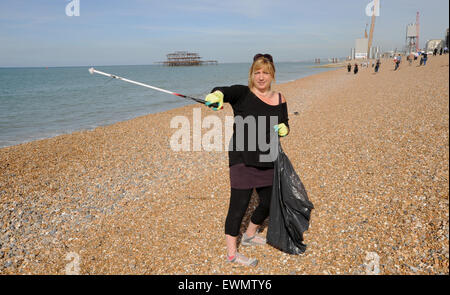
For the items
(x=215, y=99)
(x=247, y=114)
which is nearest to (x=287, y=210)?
(x=247, y=114)

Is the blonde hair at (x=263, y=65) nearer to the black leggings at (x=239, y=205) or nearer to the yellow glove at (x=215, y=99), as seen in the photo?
the yellow glove at (x=215, y=99)

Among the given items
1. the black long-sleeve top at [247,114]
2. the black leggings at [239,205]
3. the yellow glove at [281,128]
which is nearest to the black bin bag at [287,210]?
the black leggings at [239,205]

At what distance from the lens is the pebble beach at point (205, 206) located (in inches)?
131

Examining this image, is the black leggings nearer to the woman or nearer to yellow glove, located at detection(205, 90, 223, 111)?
the woman

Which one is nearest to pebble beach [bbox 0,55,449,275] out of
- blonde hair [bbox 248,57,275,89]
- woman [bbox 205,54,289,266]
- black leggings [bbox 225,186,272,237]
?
black leggings [bbox 225,186,272,237]

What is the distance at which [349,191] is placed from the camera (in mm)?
4898

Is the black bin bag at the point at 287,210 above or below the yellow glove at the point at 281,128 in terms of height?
below

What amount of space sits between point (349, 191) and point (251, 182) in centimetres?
309

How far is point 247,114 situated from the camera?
262 cm

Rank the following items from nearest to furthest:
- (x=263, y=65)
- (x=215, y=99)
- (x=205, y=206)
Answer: (x=215, y=99), (x=263, y=65), (x=205, y=206)

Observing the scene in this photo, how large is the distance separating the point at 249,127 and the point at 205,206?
8.61 ft

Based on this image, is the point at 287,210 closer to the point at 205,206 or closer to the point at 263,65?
the point at 263,65

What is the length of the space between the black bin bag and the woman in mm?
171

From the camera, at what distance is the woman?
2.61 m
